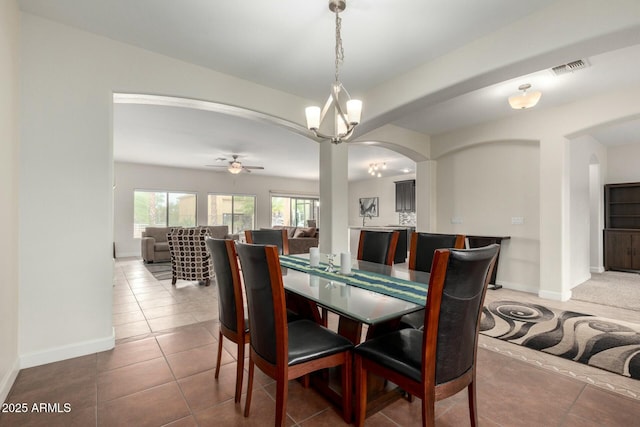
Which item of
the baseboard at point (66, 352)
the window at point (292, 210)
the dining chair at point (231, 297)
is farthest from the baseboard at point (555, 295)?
the window at point (292, 210)

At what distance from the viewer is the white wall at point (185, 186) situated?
7.94 m

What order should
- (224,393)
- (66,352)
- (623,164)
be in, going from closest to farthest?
(224,393) < (66,352) < (623,164)

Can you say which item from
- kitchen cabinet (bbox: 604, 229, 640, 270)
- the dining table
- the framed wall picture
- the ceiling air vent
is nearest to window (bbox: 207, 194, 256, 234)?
the framed wall picture

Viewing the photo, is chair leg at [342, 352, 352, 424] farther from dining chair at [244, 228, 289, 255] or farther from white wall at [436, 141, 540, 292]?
Answer: white wall at [436, 141, 540, 292]

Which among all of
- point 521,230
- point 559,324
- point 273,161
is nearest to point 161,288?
point 273,161

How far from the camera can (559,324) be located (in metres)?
3.04

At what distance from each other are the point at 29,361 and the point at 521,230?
579cm

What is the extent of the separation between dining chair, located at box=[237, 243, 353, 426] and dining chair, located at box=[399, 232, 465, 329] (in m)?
0.72

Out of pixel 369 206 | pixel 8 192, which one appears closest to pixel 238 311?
pixel 8 192

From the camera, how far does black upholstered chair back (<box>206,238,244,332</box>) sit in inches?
69.2

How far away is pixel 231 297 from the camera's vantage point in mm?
1824

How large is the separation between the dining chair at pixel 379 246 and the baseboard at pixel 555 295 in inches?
Answer: 113

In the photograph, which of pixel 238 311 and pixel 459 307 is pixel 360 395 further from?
pixel 238 311

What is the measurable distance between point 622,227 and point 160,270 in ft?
31.5
